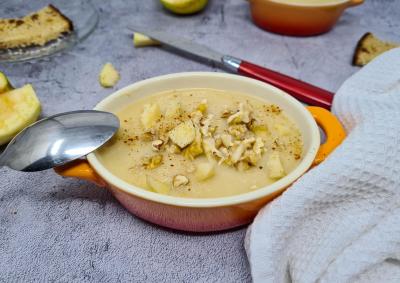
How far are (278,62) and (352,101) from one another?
0.42m

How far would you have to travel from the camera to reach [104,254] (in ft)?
2.19

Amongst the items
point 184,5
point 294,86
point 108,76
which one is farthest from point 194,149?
point 184,5

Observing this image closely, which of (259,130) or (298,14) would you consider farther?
(298,14)

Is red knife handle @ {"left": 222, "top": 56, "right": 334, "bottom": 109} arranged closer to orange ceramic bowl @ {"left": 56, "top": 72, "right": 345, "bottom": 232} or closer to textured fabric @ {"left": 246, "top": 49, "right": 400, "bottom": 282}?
orange ceramic bowl @ {"left": 56, "top": 72, "right": 345, "bottom": 232}

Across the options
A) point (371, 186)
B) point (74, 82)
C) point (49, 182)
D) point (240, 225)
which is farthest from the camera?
point (74, 82)

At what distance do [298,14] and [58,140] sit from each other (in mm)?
781

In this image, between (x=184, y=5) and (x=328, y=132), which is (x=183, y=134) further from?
(x=184, y=5)

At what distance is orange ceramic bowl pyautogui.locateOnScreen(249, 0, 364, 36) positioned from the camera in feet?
3.75

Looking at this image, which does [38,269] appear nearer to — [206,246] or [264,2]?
[206,246]

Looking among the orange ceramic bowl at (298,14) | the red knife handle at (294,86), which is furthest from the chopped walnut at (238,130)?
the orange ceramic bowl at (298,14)

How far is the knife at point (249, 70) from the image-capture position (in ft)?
2.95

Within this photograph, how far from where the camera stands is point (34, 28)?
122 cm

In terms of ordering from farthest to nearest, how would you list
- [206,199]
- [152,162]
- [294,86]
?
1. [294,86]
2. [152,162]
3. [206,199]

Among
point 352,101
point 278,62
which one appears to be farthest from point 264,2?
point 352,101
